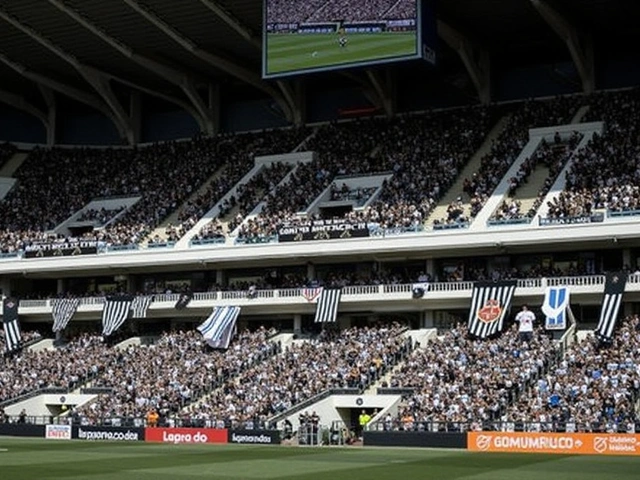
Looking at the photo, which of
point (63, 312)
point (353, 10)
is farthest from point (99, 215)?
point (353, 10)

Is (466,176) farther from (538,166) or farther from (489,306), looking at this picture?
(489,306)

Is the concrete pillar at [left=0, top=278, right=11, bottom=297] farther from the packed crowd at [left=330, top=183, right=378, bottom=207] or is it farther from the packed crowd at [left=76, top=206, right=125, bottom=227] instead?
the packed crowd at [left=330, top=183, right=378, bottom=207]

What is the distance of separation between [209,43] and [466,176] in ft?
66.7

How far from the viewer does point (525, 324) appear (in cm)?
5612

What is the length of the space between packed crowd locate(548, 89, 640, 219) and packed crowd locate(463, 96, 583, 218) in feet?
8.40

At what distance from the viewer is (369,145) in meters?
76.3

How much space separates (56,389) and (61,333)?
9956 mm

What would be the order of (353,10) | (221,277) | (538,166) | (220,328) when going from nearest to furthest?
(220,328) < (538,166) < (353,10) < (221,277)

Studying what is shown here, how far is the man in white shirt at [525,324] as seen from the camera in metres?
55.9

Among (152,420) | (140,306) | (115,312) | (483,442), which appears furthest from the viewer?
(115,312)

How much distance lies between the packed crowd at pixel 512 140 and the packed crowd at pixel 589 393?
1335cm

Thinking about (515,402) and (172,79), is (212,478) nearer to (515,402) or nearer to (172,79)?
(515,402)

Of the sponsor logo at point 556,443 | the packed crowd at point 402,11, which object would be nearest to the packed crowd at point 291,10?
the packed crowd at point 402,11

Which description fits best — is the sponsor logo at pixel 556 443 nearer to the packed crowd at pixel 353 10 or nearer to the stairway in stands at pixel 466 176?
the stairway in stands at pixel 466 176
